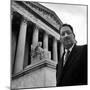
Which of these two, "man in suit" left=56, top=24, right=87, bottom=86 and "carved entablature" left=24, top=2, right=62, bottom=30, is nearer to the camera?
"carved entablature" left=24, top=2, right=62, bottom=30

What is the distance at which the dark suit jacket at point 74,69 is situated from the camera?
3.03 meters

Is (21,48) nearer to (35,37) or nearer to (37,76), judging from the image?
(35,37)

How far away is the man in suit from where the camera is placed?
3.04 meters

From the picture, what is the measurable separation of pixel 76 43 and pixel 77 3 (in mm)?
583

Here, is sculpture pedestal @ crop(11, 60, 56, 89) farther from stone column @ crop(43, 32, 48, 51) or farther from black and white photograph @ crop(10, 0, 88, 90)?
stone column @ crop(43, 32, 48, 51)

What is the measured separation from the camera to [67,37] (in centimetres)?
309

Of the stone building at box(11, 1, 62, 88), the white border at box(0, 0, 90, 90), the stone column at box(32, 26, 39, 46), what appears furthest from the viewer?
the stone column at box(32, 26, 39, 46)

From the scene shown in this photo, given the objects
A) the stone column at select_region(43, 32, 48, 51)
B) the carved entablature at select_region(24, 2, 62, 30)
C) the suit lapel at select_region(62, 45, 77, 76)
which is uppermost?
the carved entablature at select_region(24, 2, 62, 30)

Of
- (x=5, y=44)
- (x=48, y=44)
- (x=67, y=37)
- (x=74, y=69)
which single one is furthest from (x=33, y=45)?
(x=74, y=69)

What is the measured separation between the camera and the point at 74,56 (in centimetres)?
310

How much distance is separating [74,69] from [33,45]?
2.33ft

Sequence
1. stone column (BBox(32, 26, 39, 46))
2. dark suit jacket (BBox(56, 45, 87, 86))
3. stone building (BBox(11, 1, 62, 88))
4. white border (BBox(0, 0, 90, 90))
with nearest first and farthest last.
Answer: white border (BBox(0, 0, 90, 90)) < stone building (BBox(11, 1, 62, 88)) < stone column (BBox(32, 26, 39, 46)) < dark suit jacket (BBox(56, 45, 87, 86))

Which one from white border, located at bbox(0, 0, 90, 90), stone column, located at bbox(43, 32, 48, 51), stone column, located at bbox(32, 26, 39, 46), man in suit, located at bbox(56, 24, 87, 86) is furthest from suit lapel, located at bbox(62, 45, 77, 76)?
white border, located at bbox(0, 0, 90, 90)

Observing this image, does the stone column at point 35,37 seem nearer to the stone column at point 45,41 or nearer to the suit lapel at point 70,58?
the stone column at point 45,41
